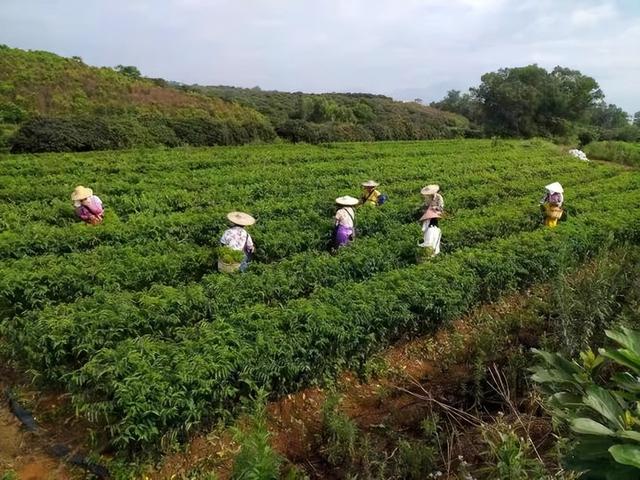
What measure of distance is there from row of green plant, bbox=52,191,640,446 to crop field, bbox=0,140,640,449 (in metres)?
0.02

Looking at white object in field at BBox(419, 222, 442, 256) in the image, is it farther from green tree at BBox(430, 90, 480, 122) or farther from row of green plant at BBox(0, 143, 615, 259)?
green tree at BBox(430, 90, 480, 122)

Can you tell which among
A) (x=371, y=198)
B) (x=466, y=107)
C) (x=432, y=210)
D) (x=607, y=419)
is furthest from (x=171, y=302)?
(x=466, y=107)

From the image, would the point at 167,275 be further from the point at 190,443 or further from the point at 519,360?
the point at 519,360

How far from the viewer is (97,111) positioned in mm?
32594

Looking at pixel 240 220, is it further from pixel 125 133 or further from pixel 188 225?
pixel 125 133

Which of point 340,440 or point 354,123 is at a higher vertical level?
point 354,123

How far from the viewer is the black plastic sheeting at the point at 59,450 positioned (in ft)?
14.9

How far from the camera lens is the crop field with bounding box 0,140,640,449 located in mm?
4867

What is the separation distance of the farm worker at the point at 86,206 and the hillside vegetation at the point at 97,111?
1484 centimetres

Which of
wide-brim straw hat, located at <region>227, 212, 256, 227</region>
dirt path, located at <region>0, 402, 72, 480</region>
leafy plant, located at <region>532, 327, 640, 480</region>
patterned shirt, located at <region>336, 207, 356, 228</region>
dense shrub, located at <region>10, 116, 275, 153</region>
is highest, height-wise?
dense shrub, located at <region>10, 116, 275, 153</region>

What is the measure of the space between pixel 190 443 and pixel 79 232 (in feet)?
18.9

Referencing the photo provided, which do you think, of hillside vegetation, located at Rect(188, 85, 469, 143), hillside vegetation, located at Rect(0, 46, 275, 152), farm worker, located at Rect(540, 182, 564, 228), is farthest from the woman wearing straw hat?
hillside vegetation, located at Rect(188, 85, 469, 143)

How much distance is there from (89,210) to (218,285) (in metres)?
4.74

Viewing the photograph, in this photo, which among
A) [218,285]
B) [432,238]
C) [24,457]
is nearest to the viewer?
[24,457]
